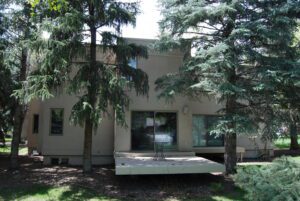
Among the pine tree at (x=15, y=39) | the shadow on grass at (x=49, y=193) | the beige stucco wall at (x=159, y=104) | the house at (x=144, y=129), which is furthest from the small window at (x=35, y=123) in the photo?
the shadow on grass at (x=49, y=193)

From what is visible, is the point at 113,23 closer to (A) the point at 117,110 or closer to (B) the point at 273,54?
(A) the point at 117,110

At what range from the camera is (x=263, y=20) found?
10.8 metres

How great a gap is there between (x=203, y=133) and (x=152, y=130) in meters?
3.09

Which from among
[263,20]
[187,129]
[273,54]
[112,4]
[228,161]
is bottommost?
[228,161]

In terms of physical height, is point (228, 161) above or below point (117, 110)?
below

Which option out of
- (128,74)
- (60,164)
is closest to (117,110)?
(128,74)

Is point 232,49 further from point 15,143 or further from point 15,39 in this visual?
point 15,143

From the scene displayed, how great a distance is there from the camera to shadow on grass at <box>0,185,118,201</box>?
9133 millimetres

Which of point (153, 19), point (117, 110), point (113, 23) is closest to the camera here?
point (117, 110)

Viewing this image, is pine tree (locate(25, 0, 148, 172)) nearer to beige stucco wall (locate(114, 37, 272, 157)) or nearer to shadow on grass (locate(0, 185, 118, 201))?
shadow on grass (locate(0, 185, 118, 201))

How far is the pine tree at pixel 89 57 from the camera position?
10.3 m

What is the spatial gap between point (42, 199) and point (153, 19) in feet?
26.3

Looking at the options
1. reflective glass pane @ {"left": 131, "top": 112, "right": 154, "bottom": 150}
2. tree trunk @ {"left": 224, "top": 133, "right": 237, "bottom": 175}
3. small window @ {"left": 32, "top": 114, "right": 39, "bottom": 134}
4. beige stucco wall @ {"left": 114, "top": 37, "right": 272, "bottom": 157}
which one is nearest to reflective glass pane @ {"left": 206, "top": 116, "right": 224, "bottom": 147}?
beige stucco wall @ {"left": 114, "top": 37, "right": 272, "bottom": 157}

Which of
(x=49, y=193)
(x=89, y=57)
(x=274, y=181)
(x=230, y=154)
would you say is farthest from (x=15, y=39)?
Answer: (x=274, y=181)
